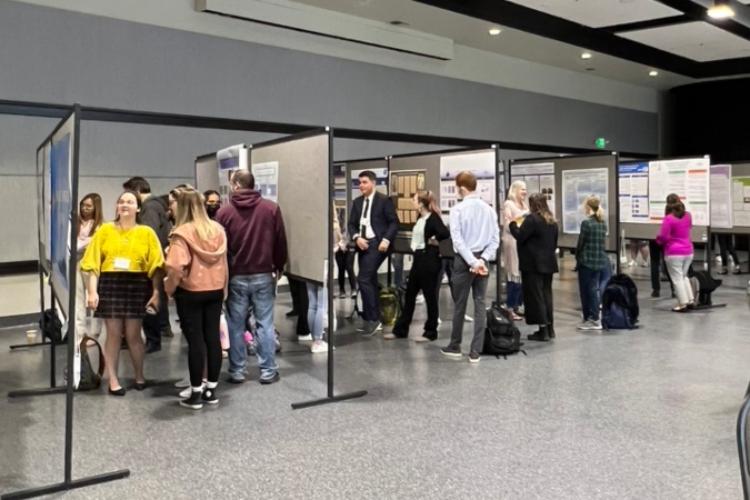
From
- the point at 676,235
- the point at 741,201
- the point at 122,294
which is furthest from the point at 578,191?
the point at 122,294

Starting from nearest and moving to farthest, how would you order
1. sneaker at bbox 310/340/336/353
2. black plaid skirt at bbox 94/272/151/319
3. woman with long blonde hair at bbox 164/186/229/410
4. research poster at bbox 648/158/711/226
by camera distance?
woman with long blonde hair at bbox 164/186/229/410, black plaid skirt at bbox 94/272/151/319, sneaker at bbox 310/340/336/353, research poster at bbox 648/158/711/226

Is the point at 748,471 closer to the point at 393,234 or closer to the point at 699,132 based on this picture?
the point at 393,234

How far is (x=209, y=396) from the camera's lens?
442cm

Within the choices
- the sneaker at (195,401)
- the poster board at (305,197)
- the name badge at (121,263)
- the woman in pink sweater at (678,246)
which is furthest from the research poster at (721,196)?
the name badge at (121,263)

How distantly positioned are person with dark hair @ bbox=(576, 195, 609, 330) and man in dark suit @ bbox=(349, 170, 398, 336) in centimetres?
189

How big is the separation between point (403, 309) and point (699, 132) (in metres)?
11.9

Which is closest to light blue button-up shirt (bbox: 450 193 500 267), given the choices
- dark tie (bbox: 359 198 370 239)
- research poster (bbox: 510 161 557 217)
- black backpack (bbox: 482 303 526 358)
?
black backpack (bbox: 482 303 526 358)

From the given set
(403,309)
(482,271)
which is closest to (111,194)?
(403,309)

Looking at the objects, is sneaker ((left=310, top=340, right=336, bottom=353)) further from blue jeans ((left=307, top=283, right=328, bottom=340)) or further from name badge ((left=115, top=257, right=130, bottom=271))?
name badge ((left=115, top=257, right=130, bottom=271))

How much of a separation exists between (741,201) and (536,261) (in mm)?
5984

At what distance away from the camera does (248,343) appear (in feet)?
19.1

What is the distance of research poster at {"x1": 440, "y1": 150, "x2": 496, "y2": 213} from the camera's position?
241 inches

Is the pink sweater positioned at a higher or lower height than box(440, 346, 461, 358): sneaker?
higher

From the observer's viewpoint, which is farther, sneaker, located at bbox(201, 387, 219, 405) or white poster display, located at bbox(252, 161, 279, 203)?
white poster display, located at bbox(252, 161, 279, 203)
